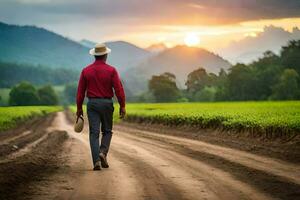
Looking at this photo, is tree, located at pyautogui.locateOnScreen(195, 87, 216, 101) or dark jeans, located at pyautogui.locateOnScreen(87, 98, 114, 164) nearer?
dark jeans, located at pyautogui.locateOnScreen(87, 98, 114, 164)

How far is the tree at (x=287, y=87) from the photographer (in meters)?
102

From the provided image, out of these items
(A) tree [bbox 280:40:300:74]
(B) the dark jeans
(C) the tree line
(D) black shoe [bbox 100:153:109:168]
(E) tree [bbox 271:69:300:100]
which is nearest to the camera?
(D) black shoe [bbox 100:153:109:168]

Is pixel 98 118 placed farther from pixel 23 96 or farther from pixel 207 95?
pixel 23 96

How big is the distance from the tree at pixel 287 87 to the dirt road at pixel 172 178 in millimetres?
92078

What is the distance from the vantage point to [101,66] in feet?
37.2

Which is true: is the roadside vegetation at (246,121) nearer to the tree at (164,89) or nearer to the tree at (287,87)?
the tree at (287,87)

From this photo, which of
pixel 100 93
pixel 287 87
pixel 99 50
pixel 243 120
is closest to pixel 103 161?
pixel 100 93

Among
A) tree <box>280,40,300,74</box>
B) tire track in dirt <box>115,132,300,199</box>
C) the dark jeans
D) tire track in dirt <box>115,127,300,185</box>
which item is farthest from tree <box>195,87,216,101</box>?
the dark jeans

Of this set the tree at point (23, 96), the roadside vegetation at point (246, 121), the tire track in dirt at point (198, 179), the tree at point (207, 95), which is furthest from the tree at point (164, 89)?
the tire track in dirt at point (198, 179)

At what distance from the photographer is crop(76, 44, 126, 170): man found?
11180 mm

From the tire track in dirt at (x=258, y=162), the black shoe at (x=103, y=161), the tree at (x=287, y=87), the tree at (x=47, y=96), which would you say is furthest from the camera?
the tree at (x=47, y=96)

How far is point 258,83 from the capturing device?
11369cm

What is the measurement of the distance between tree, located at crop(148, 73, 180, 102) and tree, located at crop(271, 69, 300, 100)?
1761 inches

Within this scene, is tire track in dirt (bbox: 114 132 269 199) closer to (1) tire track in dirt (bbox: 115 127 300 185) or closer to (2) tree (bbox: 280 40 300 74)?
(1) tire track in dirt (bbox: 115 127 300 185)
